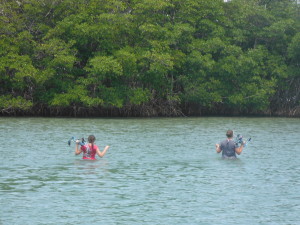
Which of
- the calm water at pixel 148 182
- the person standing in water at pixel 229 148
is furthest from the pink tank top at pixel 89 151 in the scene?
the person standing in water at pixel 229 148

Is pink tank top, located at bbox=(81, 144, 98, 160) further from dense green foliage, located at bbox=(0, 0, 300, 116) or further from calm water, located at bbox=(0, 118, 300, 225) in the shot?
dense green foliage, located at bbox=(0, 0, 300, 116)

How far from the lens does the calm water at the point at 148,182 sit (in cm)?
1170

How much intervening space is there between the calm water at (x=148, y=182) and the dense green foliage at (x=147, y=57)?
566 inches

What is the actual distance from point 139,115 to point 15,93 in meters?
7.96

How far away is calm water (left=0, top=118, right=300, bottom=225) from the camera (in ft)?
38.4

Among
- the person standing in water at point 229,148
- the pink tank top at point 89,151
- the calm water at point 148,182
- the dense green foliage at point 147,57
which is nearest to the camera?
the calm water at point 148,182

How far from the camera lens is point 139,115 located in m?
42.6

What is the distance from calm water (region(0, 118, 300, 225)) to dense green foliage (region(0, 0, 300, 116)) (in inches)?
566

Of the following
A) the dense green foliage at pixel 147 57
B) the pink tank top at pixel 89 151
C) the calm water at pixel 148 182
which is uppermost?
the dense green foliage at pixel 147 57

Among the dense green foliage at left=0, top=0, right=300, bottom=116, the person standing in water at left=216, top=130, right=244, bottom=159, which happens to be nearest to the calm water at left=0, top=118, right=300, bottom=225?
the person standing in water at left=216, top=130, right=244, bottom=159

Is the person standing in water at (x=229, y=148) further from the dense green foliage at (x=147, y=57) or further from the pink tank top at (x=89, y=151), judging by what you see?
the dense green foliage at (x=147, y=57)

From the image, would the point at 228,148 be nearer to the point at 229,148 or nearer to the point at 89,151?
the point at 229,148

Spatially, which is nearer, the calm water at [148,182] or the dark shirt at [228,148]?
the calm water at [148,182]

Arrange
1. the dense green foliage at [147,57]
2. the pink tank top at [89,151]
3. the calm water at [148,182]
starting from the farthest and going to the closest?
the dense green foliage at [147,57] → the pink tank top at [89,151] → the calm water at [148,182]
